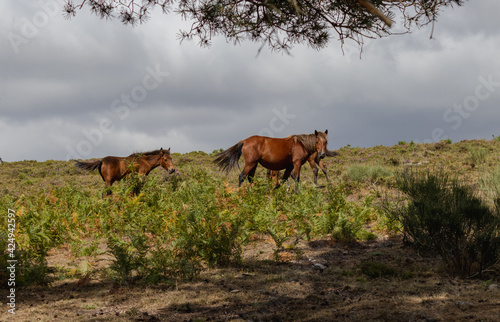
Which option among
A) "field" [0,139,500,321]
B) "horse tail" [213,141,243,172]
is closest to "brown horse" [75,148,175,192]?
"horse tail" [213,141,243,172]

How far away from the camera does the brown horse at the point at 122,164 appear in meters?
12.1

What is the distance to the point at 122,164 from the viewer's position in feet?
40.2

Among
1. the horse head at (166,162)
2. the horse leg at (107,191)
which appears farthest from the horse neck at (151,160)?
the horse leg at (107,191)

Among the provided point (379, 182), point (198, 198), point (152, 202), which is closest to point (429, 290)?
point (198, 198)

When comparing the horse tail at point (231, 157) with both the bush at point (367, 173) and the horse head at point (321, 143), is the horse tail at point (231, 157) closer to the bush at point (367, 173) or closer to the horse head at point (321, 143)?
the horse head at point (321, 143)

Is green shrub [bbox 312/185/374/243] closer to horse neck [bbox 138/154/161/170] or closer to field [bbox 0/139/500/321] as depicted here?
field [bbox 0/139/500/321]

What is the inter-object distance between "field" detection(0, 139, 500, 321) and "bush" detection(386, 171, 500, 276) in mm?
174

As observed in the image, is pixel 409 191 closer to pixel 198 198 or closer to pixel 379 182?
pixel 198 198

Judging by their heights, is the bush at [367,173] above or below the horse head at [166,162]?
below

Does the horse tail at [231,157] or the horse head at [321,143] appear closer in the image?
the horse tail at [231,157]

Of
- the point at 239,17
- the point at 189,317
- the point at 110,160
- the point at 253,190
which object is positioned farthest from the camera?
the point at 110,160

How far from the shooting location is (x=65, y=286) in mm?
5344

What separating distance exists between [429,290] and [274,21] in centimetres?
449

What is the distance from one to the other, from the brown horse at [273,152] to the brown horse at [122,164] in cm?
170
